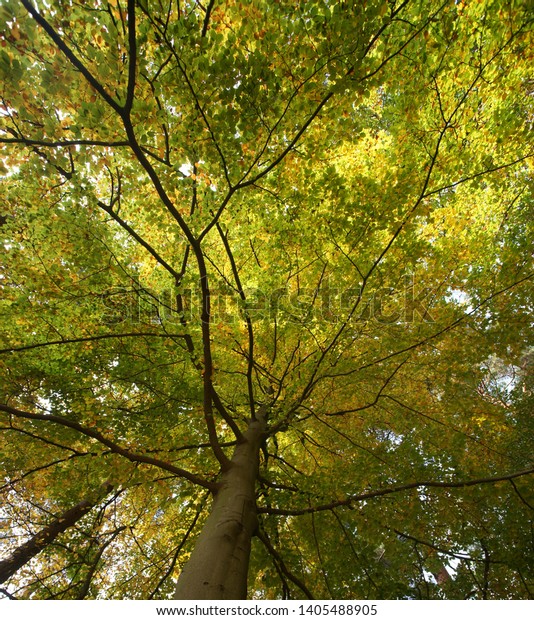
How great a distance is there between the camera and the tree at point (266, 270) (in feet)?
6.30

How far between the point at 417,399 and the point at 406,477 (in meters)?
1.31

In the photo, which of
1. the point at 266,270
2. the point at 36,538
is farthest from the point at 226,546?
the point at 36,538

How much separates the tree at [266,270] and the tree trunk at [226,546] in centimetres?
2

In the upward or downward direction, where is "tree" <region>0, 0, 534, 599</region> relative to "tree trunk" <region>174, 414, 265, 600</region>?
upward

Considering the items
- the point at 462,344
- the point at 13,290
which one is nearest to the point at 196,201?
the point at 13,290

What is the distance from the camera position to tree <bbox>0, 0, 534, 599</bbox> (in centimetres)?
192

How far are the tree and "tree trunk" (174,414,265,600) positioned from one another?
0.02 m

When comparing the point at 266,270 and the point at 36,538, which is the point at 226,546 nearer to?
the point at 266,270

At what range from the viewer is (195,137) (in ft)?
A: 6.91

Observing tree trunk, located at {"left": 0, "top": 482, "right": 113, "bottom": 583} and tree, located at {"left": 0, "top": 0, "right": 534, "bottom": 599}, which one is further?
tree trunk, located at {"left": 0, "top": 482, "right": 113, "bottom": 583}

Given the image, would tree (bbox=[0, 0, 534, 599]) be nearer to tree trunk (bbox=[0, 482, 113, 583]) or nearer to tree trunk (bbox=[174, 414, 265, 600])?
tree trunk (bbox=[174, 414, 265, 600])

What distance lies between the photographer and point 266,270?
12.9 feet

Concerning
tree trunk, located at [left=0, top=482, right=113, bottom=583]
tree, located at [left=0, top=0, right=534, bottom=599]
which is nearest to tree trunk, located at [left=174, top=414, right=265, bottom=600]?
tree, located at [left=0, top=0, right=534, bottom=599]

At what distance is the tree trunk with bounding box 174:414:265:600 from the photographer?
186cm
